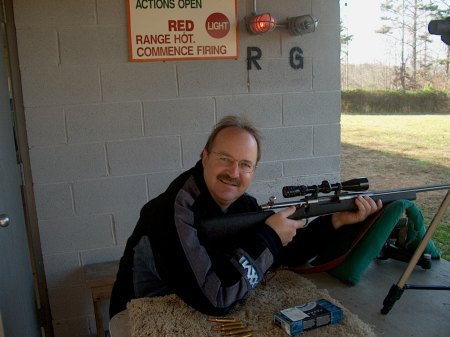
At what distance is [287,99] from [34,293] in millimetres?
1925

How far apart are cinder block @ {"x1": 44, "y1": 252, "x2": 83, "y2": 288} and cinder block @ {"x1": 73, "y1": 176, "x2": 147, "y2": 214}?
29cm

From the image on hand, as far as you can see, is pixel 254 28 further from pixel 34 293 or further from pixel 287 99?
pixel 34 293

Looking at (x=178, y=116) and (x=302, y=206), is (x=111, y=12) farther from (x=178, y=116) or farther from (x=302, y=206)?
(x=302, y=206)

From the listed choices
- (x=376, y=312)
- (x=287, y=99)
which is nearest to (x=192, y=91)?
(x=287, y=99)

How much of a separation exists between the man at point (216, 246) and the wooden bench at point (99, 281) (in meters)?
0.89

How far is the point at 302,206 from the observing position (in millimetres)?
1634

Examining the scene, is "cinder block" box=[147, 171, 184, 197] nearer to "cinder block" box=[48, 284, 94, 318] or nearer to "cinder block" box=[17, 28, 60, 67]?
"cinder block" box=[48, 284, 94, 318]

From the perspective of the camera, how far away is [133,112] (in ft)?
8.63

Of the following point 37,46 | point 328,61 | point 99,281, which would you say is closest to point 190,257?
point 99,281

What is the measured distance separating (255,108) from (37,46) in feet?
4.27

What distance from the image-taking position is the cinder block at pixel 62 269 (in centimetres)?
265

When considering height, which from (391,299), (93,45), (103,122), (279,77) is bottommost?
(391,299)

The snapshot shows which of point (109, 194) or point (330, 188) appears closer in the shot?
point (330, 188)

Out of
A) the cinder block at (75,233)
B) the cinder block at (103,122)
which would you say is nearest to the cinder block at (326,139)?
the cinder block at (103,122)
